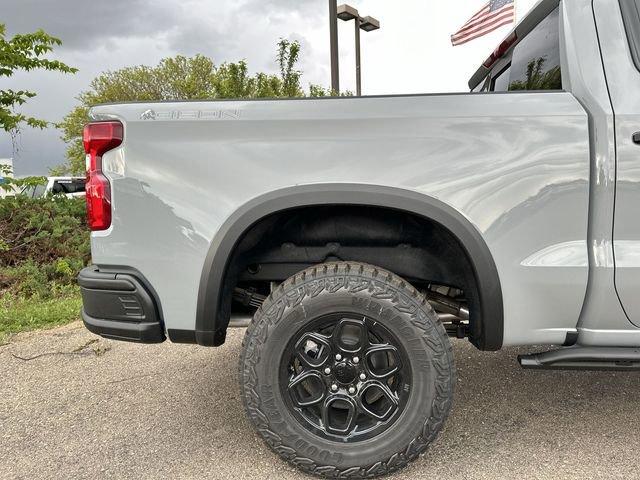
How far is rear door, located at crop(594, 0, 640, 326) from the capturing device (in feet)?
6.29

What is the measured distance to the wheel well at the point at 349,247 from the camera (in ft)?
7.34

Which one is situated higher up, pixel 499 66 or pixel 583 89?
pixel 499 66

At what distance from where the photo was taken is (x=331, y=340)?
2.11 metres

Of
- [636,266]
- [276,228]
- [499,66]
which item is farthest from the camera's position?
[499,66]

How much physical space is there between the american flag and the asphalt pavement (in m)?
5.36

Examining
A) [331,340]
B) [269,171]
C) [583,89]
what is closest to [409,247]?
[331,340]

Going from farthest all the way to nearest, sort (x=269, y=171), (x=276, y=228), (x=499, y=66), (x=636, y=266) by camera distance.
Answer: (x=499, y=66)
(x=276, y=228)
(x=269, y=171)
(x=636, y=266)

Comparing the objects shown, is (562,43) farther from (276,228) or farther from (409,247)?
(276,228)

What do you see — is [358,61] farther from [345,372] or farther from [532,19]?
[345,372]

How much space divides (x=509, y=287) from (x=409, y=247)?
561mm

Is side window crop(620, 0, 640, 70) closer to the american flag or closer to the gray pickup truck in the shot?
the gray pickup truck

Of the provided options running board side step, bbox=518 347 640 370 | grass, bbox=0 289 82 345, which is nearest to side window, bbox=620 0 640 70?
running board side step, bbox=518 347 640 370

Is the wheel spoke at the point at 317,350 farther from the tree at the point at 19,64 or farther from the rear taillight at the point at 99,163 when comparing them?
the tree at the point at 19,64

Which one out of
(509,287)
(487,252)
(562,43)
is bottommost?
(509,287)
